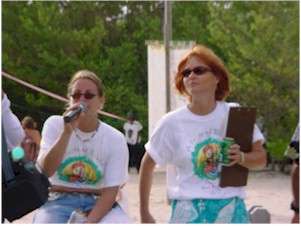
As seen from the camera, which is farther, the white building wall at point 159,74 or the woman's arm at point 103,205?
the white building wall at point 159,74

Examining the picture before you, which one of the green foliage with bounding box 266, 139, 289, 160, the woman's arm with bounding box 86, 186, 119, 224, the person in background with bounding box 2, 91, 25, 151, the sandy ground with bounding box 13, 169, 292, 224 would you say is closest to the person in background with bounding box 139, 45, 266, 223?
the woman's arm with bounding box 86, 186, 119, 224

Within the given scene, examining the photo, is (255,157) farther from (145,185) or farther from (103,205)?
(103,205)

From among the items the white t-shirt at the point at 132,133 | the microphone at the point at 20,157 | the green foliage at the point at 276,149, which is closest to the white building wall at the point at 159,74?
the white t-shirt at the point at 132,133

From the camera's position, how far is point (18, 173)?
2734mm

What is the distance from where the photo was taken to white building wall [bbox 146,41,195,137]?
10000 mm

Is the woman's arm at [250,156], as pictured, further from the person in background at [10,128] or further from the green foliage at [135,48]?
the green foliage at [135,48]

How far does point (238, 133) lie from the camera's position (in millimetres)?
3201

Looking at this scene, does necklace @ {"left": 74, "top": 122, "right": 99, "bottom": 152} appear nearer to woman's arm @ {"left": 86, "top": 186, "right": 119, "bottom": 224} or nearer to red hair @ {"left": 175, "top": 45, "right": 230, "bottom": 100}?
woman's arm @ {"left": 86, "top": 186, "right": 119, "bottom": 224}

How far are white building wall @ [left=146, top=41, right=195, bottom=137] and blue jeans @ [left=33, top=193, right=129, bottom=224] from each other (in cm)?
639

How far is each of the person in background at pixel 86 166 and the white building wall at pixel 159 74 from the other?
6260 millimetres

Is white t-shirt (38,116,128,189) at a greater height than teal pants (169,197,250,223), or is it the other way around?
white t-shirt (38,116,128,189)

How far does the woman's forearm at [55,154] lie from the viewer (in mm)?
3334

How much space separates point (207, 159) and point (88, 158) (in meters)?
0.69

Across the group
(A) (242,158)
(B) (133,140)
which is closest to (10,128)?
(A) (242,158)
